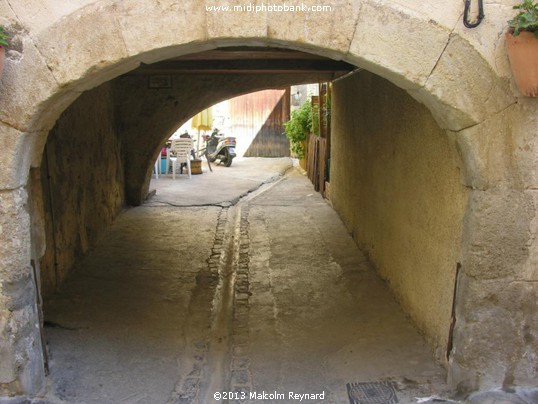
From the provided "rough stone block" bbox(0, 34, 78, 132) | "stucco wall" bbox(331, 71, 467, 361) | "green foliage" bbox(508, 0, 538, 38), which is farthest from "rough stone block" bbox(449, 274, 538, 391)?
"rough stone block" bbox(0, 34, 78, 132)

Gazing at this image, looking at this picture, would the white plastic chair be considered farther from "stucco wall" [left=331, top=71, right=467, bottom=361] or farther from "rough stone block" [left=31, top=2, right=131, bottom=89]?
"rough stone block" [left=31, top=2, right=131, bottom=89]

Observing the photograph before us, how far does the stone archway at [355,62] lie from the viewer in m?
2.47

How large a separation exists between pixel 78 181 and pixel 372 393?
155 inches

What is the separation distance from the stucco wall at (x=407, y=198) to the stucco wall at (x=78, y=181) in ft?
9.97

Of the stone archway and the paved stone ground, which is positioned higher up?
the stone archway

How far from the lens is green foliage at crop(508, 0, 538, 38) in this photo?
2.34 metres

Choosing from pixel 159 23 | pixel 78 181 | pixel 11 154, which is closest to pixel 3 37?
pixel 11 154

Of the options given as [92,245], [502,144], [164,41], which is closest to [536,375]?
[502,144]

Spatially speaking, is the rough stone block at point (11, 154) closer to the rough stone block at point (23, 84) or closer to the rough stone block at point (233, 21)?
the rough stone block at point (23, 84)

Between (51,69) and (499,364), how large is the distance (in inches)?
112

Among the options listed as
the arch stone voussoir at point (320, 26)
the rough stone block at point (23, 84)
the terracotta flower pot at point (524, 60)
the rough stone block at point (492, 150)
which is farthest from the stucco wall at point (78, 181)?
the terracotta flower pot at point (524, 60)

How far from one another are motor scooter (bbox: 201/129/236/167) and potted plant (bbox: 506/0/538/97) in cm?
1219

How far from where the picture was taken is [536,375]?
2.80 meters

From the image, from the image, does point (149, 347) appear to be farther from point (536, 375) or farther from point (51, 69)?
point (536, 375)
